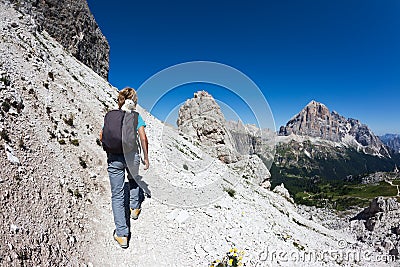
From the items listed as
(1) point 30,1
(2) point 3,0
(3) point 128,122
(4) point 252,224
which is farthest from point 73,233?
(1) point 30,1

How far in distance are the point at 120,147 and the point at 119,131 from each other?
593 millimetres

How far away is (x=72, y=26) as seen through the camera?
3641 cm

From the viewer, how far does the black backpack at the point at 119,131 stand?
900 centimetres

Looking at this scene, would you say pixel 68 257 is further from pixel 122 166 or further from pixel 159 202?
pixel 159 202

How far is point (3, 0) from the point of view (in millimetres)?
24953

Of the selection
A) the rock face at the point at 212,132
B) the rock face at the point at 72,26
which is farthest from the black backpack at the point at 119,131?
the rock face at the point at 212,132

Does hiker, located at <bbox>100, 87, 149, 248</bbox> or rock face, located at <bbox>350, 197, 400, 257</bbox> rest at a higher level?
rock face, located at <bbox>350, 197, 400, 257</bbox>

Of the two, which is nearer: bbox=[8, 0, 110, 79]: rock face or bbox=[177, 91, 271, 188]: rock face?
bbox=[8, 0, 110, 79]: rock face

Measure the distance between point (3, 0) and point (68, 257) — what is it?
93.0 feet

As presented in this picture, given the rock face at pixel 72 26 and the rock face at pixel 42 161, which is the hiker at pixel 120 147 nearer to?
the rock face at pixel 42 161

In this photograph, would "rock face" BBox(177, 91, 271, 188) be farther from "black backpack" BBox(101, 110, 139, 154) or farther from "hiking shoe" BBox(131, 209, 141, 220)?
"black backpack" BBox(101, 110, 139, 154)

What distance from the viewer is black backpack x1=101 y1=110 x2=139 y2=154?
8999 millimetres

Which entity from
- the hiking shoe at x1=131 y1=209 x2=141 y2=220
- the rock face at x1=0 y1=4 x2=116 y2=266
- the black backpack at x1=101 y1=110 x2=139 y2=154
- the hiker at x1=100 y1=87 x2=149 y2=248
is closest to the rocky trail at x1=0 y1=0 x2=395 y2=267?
the rock face at x1=0 y1=4 x2=116 y2=266

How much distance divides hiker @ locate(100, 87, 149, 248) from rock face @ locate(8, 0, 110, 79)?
1017 inches
